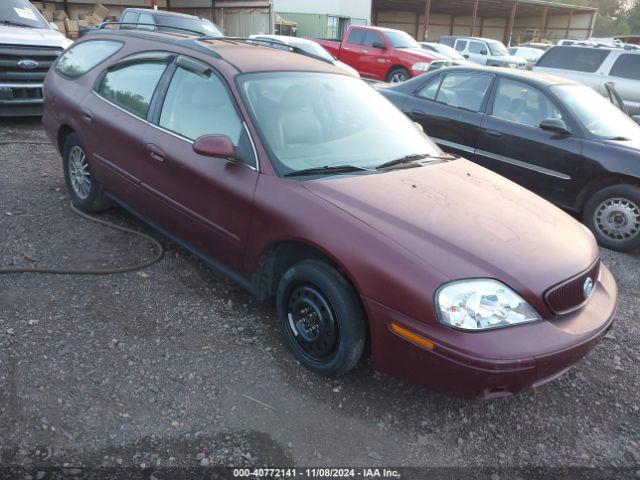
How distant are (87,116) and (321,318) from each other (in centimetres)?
281

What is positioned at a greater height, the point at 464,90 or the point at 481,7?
the point at 481,7

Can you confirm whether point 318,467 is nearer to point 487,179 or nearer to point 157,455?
point 157,455

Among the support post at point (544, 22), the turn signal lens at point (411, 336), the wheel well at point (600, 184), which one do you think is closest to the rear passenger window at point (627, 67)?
the wheel well at point (600, 184)

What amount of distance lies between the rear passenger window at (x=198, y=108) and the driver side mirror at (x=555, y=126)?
11.6 ft

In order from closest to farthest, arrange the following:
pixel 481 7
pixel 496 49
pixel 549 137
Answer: pixel 549 137
pixel 496 49
pixel 481 7

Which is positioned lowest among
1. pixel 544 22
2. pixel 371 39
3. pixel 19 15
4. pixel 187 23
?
pixel 371 39

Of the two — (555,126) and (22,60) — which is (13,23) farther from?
(555,126)

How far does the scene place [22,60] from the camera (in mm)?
7293

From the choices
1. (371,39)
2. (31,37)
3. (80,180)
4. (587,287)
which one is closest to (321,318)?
(587,287)

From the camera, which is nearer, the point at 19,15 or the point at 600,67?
the point at 19,15

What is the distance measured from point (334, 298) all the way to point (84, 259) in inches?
88.8

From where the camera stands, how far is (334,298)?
266 centimetres

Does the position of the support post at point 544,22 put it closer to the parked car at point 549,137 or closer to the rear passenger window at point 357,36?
the rear passenger window at point 357,36

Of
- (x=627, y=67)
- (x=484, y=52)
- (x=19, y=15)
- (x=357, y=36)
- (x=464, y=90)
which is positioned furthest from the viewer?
(x=484, y=52)
